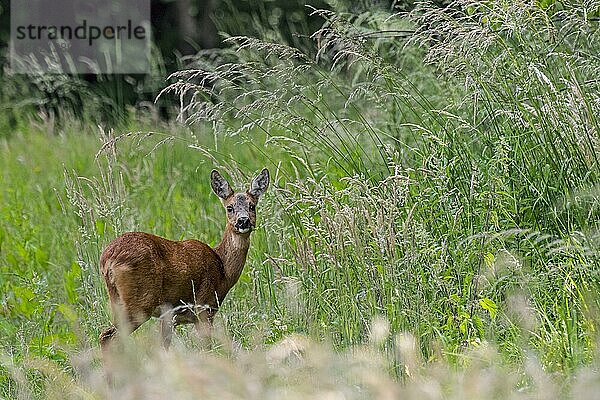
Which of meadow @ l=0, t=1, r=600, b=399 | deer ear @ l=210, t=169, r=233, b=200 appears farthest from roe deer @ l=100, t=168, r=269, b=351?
meadow @ l=0, t=1, r=600, b=399

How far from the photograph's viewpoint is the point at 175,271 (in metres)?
4.68

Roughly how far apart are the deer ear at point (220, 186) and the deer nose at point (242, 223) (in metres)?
0.18

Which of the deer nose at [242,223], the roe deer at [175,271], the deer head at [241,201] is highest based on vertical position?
the deer head at [241,201]

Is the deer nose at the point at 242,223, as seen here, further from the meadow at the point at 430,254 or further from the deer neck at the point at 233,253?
the meadow at the point at 430,254

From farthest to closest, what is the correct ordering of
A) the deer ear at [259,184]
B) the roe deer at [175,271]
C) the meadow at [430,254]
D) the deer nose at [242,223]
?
the deer ear at [259,184] < the deer nose at [242,223] < the roe deer at [175,271] < the meadow at [430,254]

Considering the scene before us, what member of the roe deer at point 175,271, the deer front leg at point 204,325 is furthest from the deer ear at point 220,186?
the deer front leg at point 204,325

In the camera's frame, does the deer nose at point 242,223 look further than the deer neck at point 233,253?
No

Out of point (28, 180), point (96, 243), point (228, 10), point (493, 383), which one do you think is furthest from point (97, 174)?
point (228, 10)

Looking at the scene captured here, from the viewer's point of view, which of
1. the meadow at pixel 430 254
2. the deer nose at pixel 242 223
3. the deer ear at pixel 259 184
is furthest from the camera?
the deer ear at pixel 259 184

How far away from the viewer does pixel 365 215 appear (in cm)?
448

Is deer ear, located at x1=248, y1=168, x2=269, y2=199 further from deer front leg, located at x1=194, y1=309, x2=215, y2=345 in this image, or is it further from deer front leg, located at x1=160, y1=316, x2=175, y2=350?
deer front leg, located at x1=160, y1=316, x2=175, y2=350

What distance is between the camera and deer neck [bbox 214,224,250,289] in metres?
4.93

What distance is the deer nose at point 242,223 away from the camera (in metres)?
4.81

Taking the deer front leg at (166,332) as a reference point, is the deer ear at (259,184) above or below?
above
